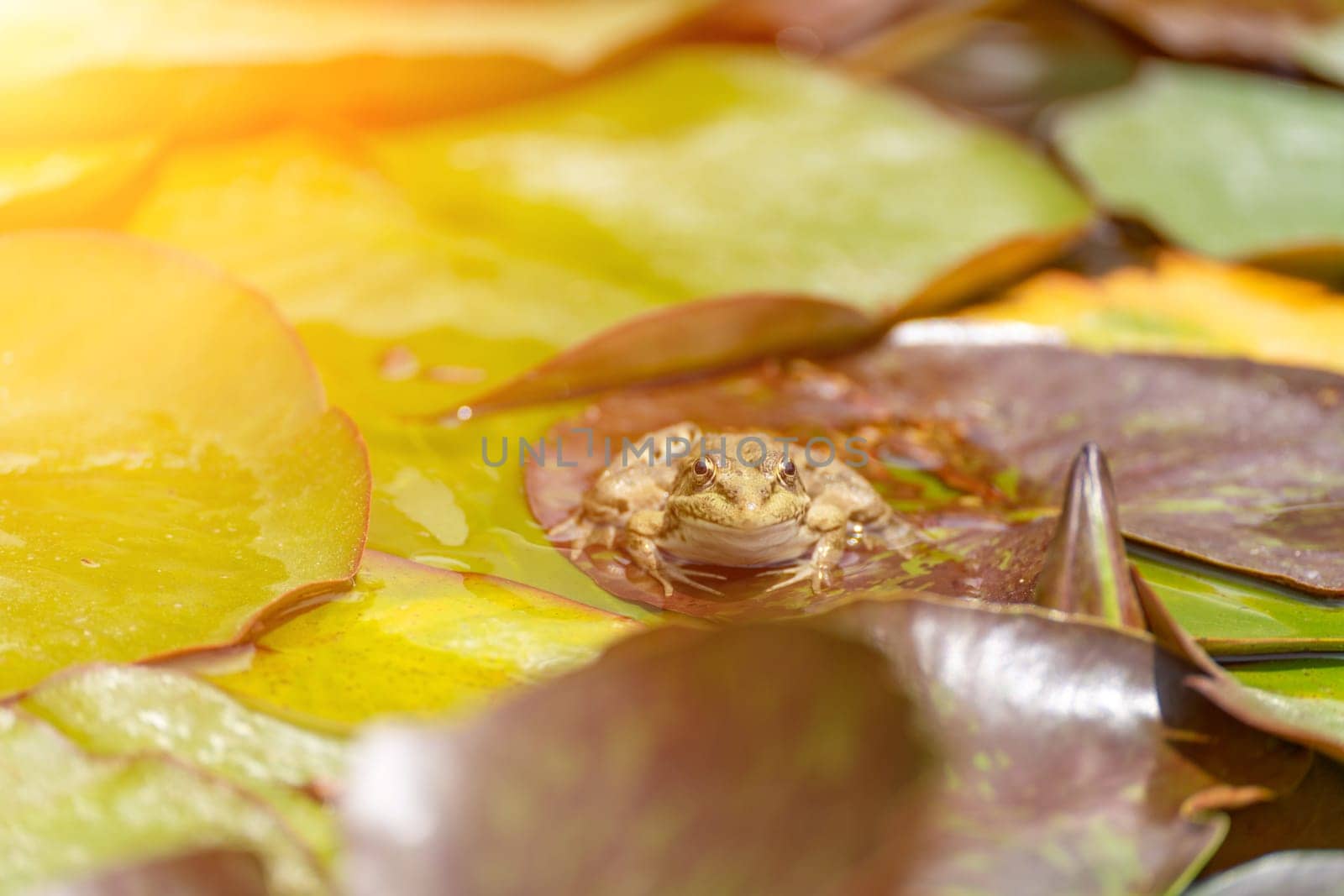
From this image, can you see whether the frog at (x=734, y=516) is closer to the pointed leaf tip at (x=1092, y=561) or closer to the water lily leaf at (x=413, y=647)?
the water lily leaf at (x=413, y=647)

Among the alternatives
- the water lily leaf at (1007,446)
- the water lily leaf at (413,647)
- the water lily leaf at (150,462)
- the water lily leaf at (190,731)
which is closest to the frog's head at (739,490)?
the water lily leaf at (1007,446)

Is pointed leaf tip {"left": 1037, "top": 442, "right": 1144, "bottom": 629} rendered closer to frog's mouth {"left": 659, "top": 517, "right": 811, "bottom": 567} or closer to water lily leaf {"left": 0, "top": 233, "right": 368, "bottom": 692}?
frog's mouth {"left": 659, "top": 517, "right": 811, "bottom": 567}

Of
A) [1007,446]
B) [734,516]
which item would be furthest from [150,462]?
[1007,446]

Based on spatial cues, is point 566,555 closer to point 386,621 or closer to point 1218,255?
point 386,621

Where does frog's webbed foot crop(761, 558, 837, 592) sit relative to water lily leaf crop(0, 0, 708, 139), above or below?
below

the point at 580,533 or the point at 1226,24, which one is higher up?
the point at 1226,24

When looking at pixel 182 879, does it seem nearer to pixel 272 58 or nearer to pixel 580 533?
pixel 580 533

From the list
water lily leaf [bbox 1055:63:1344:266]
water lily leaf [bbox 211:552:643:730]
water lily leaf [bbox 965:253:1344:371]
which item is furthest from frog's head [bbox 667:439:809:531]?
water lily leaf [bbox 1055:63:1344:266]
